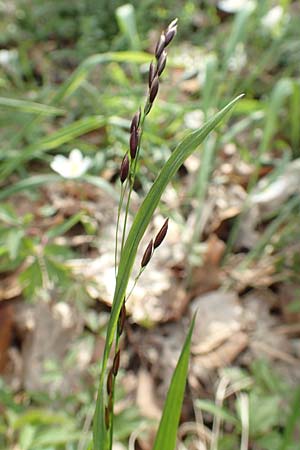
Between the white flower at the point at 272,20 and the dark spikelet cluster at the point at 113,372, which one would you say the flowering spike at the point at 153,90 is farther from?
the white flower at the point at 272,20

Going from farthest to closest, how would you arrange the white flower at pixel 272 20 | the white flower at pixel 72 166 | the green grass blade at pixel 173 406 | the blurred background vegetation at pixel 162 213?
1. the white flower at pixel 272 20
2. the white flower at pixel 72 166
3. the blurred background vegetation at pixel 162 213
4. the green grass blade at pixel 173 406

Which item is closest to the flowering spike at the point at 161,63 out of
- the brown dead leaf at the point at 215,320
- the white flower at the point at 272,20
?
the brown dead leaf at the point at 215,320

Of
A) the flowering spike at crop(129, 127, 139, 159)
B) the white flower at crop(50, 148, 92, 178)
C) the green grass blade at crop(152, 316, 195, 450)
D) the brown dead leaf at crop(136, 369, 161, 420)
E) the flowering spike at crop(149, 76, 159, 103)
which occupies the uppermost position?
the white flower at crop(50, 148, 92, 178)

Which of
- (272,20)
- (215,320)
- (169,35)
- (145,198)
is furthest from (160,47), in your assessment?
(272,20)

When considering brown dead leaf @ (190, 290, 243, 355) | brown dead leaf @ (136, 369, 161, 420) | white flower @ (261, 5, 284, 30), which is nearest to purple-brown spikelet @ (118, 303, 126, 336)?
brown dead leaf @ (136, 369, 161, 420)

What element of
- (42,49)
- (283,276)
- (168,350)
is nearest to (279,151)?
(283,276)

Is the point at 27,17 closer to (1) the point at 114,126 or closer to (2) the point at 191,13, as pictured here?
(2) the point at 191,13

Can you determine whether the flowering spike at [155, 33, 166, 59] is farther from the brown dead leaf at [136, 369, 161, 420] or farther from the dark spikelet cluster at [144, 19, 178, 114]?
the brown dead leaf at [136, 369, 161, 420]
